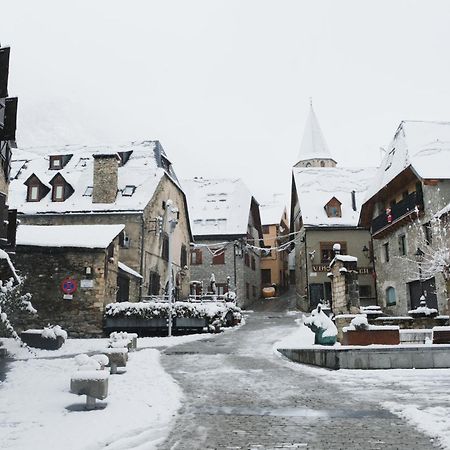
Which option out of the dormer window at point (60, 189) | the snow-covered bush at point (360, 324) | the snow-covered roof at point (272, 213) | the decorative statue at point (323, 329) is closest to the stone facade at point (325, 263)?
the dormer window at point (60, 189)

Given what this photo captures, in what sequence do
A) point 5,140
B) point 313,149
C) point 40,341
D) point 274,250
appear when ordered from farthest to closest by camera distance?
point 313,149
point 274,250
point 40,341
point 5,140

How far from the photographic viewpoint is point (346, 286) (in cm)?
1697

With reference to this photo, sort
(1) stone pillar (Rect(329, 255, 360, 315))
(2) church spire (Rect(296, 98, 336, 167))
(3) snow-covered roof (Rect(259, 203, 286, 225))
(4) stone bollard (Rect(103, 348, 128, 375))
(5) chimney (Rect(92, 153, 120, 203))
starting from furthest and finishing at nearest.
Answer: (2) church spire (Rect(296, 98, 336, 167)) → (3) snow-covered roof (Rect(259, 203, 286, 225)) → (5) chimney (Rect(92, 153, 120, 203)) → (1) stone pillar (Rect(329, 255, 360, 315)) → (4) stone bollard (Rect(103, 348, 128, 375))

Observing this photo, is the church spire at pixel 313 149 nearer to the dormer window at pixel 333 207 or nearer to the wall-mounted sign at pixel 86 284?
the dormer window at pixel 333 207

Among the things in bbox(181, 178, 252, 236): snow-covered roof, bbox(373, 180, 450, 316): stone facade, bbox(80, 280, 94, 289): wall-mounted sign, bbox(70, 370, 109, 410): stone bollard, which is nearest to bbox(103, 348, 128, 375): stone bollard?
bbox(70, 370, 109, 410): stone bollard

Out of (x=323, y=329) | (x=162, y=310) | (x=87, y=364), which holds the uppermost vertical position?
(x=162, y=310)

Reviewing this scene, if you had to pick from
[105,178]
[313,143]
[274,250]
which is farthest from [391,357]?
[313,143]

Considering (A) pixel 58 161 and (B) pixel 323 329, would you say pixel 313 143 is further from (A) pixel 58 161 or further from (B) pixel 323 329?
(B) pixel 323 329

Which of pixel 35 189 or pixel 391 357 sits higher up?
pixel 35 189

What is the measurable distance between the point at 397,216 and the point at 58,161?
21.4 m

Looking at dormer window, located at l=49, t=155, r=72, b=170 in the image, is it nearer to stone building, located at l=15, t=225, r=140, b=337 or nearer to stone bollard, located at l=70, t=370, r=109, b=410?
stone building, located at l=15, t=225, r=140, b=337

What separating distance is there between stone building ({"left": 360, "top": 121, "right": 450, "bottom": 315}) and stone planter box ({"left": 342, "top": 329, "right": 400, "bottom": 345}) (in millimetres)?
10204

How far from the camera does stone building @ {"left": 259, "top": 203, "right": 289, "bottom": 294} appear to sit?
55.3 meters

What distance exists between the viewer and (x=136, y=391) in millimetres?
8867
